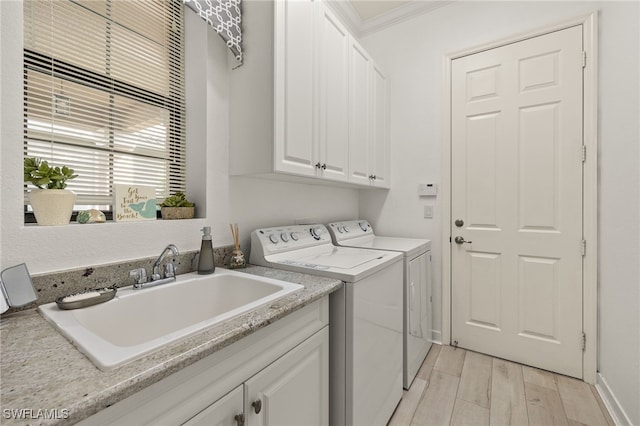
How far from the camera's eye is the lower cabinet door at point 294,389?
33.6 inches

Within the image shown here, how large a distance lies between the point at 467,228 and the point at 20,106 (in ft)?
8.64

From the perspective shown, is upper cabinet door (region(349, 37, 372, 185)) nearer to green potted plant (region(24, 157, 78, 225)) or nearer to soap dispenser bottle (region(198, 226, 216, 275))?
soap dispenser bottle (region(198, 226, 216, 275))

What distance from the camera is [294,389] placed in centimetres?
99

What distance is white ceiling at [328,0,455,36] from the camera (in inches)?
96.6

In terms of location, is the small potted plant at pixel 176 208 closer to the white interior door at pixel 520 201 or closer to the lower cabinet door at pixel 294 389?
the lower cabinet door at pixel 294 389

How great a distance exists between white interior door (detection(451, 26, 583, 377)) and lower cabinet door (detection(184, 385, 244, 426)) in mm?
2076

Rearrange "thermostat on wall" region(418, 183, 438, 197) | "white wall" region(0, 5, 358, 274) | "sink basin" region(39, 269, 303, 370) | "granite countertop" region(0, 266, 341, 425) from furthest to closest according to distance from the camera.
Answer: "thermostat on wall" region(418, 183, 438, 197) < "white wall" region(0, 5, 358, 274) < "sink basin" region(39, 269, 303, 370) < "granite countertop" region(0, 266, 341, 425)

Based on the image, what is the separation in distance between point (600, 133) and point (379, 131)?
1451 millimetres

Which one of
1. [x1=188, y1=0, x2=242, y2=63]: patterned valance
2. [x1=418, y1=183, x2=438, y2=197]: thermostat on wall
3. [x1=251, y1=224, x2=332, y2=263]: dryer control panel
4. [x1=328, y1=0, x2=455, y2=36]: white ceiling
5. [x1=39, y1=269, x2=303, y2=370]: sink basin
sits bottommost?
[x1=39, y1=269, x2=303, y2=370]: sink basin

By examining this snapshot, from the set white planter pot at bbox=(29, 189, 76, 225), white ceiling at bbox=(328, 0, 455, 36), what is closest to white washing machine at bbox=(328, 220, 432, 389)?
white planter pot at bbox=(29, 189, 76, 225)

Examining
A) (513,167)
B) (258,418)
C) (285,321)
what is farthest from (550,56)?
(258,418)

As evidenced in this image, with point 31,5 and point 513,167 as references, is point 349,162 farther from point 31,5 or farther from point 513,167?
point 31,5

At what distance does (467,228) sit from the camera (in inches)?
91.9

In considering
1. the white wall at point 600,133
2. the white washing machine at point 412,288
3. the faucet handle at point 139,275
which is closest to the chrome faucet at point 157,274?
the faucet handle at point 139,275
